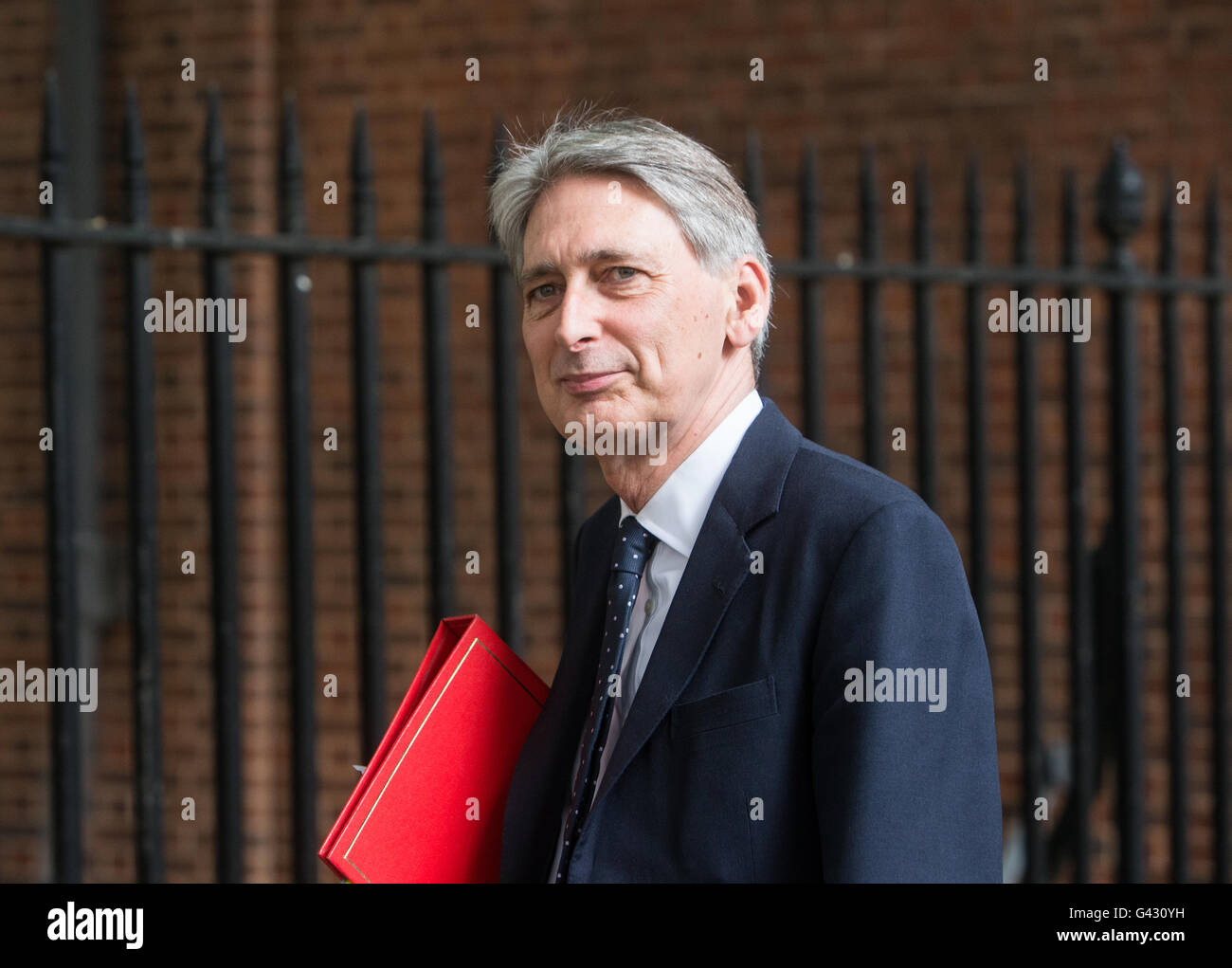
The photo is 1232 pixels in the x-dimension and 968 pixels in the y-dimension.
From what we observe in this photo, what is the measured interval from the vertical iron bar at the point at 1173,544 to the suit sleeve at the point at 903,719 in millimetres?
2737

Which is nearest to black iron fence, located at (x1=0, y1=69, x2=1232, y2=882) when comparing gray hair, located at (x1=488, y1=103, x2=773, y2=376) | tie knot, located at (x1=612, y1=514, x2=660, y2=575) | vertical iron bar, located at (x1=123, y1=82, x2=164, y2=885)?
vertical iron bar, located at (x1=123, y1=82, x2=164, y2=885)

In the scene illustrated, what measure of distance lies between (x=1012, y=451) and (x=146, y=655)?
321 cm

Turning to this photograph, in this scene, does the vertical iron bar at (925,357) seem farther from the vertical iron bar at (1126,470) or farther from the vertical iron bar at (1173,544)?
the vertical iron bar at (1173,544)

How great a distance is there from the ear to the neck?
0.07 meters

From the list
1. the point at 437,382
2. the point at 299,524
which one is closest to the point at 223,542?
the point at 299,524

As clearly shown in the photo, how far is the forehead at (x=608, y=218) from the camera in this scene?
164cm

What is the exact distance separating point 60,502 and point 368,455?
25.7 inches

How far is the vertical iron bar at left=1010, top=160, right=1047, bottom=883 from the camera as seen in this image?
3.85 metres

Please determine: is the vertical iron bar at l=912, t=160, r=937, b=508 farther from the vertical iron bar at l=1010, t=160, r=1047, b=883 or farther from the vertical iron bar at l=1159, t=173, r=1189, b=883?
the vertical iron bar at l=1159, t=173, r=1189, b=883

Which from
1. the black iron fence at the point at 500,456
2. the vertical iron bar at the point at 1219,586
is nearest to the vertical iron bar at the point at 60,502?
the black iron fence at the point at 500,456

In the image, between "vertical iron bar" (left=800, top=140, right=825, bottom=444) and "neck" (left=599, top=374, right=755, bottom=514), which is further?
"vertical iron bar" (left=800, top=140, right=825, bottom=444)

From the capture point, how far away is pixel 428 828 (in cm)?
169

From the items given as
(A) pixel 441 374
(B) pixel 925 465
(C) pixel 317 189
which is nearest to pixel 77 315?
(C) pixel 317 189

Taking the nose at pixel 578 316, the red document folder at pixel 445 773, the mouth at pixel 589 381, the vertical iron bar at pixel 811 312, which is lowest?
the red document folder at pixel 445 773
